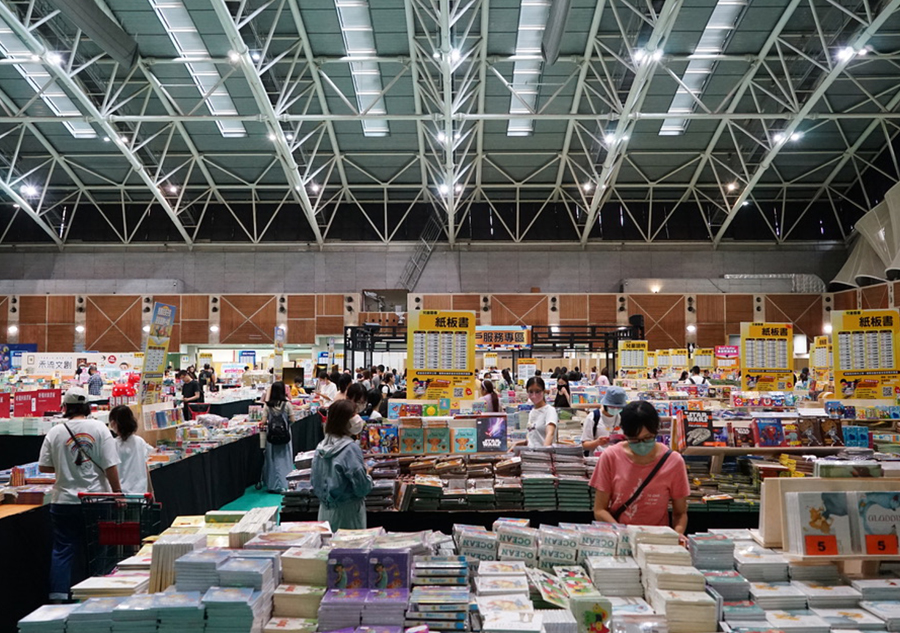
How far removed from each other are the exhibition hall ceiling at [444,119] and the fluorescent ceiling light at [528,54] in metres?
0.07

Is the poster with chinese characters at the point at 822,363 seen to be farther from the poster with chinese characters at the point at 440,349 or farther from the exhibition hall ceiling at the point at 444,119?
the poster with chinese characters at the point at 440,349

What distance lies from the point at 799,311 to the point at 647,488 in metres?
23.0

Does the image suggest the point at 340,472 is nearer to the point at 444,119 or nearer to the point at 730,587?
the point at 730,587

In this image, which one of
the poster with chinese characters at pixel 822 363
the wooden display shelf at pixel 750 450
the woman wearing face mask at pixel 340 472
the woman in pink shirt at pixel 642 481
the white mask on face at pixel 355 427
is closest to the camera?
the woman in pink shirt at pixel 642 481

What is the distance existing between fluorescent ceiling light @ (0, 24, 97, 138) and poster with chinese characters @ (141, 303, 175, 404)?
10.9m

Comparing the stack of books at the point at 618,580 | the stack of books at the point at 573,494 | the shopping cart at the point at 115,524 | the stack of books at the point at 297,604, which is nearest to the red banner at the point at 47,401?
the shopping cart at the point at 115,524

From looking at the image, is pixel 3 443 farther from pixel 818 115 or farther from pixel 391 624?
pixel 818 115

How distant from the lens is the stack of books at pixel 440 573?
9.53ft

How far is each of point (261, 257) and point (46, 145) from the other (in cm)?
735

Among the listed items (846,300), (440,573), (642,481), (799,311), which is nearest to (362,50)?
(642,481)

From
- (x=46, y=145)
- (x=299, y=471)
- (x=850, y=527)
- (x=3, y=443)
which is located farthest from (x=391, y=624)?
(x=46, y=145)

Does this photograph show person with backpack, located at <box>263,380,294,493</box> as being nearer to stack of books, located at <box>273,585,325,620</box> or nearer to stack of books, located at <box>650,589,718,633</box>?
stack of books, located at <box>273,585,325,620</box>

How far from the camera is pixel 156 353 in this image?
7.21 meters

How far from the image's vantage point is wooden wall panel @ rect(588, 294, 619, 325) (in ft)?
79.4
